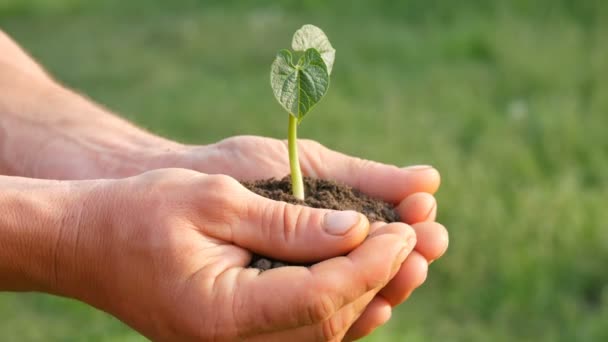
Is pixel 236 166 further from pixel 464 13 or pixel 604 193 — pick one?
pixel 464 13

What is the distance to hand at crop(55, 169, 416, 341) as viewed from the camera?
146cm

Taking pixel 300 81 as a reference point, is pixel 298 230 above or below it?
below

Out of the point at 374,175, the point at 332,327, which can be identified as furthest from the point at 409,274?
the point at 374,175

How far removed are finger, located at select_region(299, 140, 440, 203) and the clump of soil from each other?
0.04 meters

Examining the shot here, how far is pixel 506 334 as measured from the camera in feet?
9.55

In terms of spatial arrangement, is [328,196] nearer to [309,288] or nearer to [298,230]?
[298,230]

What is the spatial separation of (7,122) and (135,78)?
3.01m

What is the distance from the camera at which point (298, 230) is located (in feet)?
5.03

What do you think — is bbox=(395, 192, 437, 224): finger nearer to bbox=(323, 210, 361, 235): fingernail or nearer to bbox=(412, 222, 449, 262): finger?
bbox=(412, 222, 449, 262): finger

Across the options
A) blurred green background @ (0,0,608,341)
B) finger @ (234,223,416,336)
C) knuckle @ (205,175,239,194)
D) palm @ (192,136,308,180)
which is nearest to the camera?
finger @ (234,223,416,336)

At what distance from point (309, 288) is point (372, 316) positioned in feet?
1.03

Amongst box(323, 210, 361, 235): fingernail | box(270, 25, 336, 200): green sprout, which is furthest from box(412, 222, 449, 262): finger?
box(270, 25, 336, 200): green sprout

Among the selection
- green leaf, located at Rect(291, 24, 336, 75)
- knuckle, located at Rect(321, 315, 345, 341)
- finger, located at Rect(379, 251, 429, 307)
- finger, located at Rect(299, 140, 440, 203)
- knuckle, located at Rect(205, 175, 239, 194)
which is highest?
green leaf, located at Rect(291, 24, 336, 75)

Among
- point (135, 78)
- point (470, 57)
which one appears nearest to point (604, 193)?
point (470, 57)
